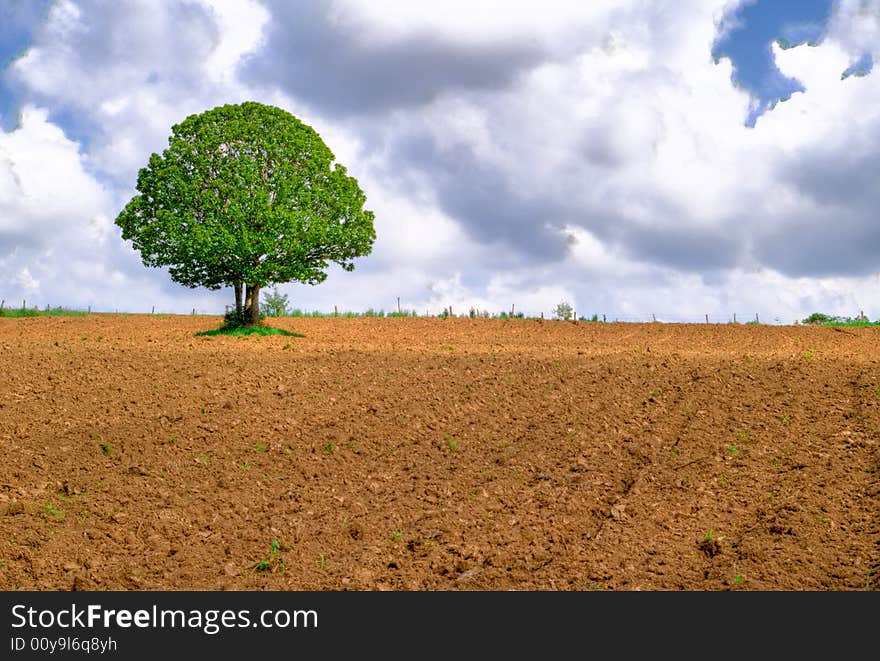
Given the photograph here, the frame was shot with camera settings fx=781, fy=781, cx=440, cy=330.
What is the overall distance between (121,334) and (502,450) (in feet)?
71.9

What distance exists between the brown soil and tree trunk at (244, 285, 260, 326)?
1179 centimetres

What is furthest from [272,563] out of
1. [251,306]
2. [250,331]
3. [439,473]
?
[251,306]

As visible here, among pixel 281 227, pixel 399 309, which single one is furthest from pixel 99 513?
pixel 399 309

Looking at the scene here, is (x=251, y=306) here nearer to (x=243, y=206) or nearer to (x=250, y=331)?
(x=250, y=331)

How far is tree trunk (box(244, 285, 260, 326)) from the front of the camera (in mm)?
30250

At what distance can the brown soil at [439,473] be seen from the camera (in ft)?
30.5

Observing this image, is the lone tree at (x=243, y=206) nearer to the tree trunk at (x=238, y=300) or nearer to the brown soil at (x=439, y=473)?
the tree trunk at (x=238, y=300)

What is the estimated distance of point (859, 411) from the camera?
44.7ft

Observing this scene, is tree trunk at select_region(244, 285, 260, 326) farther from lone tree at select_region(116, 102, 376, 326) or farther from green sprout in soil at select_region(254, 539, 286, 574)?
green sprout in soil at select_region(254, 539, 286, 574)

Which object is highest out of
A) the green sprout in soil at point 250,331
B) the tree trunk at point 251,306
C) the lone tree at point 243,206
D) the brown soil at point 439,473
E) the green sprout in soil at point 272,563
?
the lone tree at point 243,206

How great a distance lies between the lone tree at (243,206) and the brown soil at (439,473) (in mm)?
11005

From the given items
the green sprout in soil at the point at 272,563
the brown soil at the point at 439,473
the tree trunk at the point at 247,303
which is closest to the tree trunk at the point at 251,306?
the tree trunk at the point at 247,303

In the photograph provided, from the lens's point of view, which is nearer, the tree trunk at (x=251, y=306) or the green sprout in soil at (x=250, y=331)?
the green sprout in soil at (x=250, y=331)

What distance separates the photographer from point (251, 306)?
30391 millimetres
